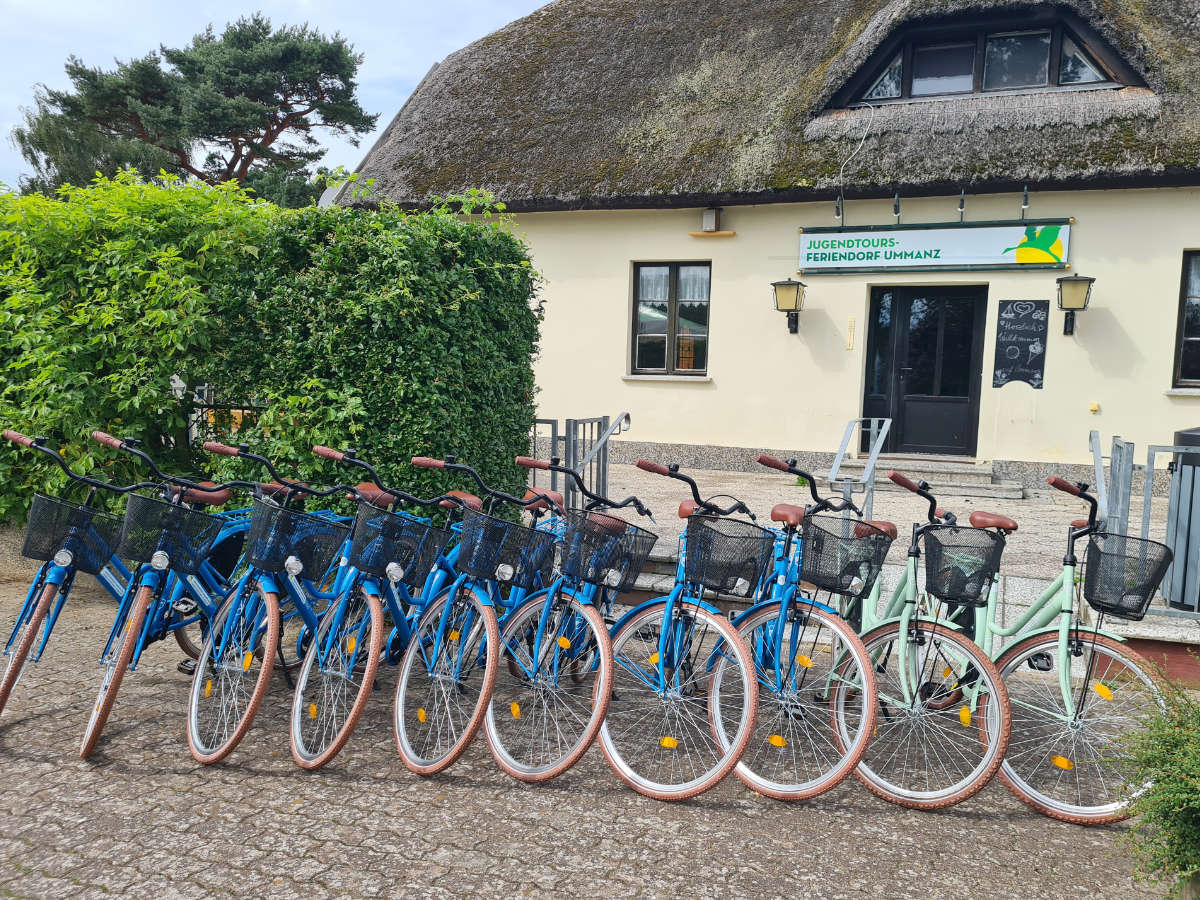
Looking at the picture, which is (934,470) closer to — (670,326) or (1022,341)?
(1022,341)

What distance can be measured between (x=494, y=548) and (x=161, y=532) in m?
1.40

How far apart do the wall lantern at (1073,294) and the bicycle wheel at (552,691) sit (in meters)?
8.78

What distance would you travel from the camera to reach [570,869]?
2.94 m

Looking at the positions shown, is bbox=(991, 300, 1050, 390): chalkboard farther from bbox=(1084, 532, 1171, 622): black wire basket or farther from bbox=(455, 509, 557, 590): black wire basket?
bbox=(455, 509, 557, 590): black wire basket

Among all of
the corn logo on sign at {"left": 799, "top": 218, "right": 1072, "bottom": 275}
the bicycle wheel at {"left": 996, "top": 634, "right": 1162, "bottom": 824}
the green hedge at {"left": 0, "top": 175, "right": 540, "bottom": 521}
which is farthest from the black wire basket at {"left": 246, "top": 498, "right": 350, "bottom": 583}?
the corn logo on sign at {"left": 799, "top": 218, "right": 1072, "bottom": 275}

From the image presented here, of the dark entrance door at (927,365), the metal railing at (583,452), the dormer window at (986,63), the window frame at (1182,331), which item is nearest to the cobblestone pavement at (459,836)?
the metal railing at (583,452)

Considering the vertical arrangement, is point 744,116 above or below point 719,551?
above

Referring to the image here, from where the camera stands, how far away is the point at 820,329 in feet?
39.1

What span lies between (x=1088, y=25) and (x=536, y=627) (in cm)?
1086

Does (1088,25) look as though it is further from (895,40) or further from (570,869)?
(570,869)

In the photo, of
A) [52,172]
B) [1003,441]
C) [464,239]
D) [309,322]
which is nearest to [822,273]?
Answer: [1003,441]

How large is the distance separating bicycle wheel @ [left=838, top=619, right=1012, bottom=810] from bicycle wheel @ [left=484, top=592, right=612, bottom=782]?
98 centimetres

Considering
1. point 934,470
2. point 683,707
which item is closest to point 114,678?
point 683,707

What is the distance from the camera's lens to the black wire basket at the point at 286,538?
3705 millimetres
